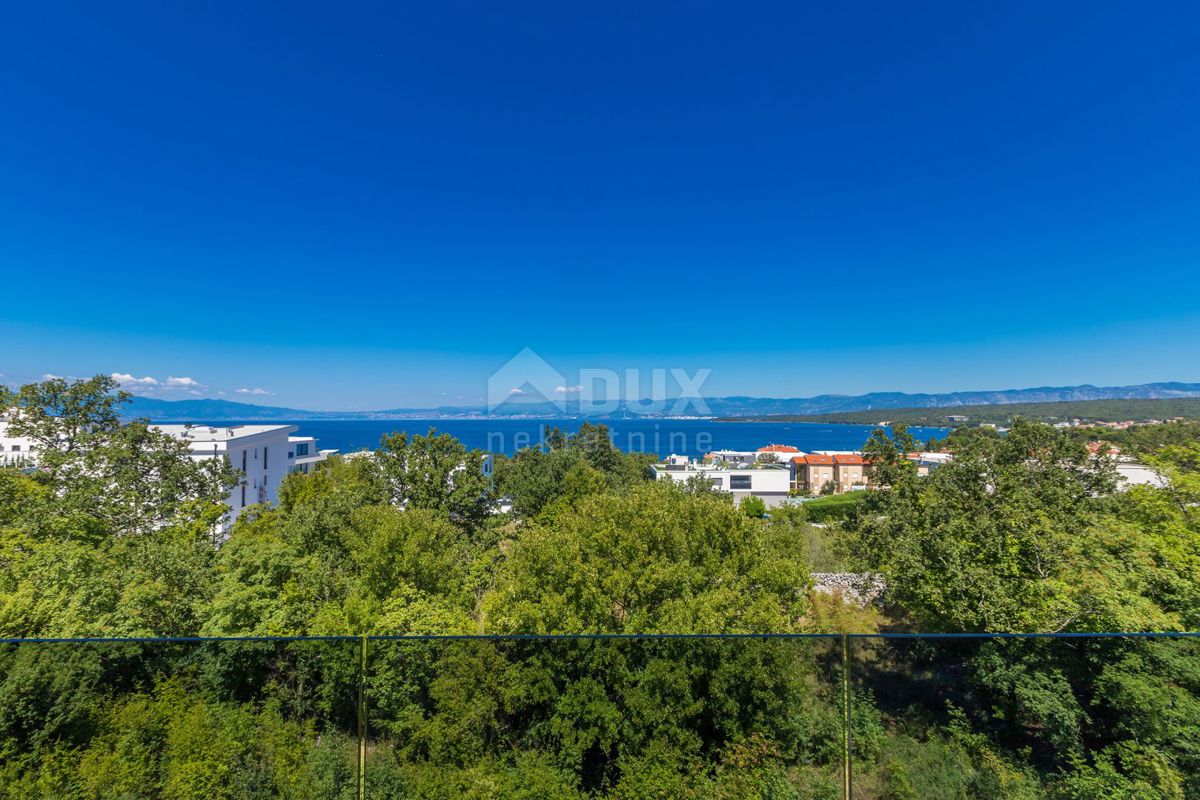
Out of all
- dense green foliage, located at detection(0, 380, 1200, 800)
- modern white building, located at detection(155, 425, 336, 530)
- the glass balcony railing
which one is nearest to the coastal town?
modern white building, located at detection(155, 425, 336, 530)

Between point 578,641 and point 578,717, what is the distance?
0.43 m

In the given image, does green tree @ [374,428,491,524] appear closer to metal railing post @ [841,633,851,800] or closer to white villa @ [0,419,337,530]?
white villa @ [0,419,337,530]

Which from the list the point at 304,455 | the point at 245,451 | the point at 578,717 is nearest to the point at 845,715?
the point at 578,717

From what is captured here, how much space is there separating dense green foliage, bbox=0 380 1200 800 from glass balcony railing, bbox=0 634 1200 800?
16 mm

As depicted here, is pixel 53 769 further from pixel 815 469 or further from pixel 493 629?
pixel 815 469

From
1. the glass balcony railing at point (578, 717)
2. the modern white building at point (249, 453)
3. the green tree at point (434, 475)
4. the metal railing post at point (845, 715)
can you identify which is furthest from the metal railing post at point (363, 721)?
the modern white building at point (249, 453)

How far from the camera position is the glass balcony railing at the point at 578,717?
278cm

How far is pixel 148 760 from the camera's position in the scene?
2752mm

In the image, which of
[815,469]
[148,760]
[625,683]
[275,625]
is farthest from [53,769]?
[815,469]

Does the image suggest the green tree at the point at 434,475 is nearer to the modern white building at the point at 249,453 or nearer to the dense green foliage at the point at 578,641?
the dense green foliage at the point at 578,641

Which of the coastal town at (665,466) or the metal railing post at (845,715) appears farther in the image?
the coastal town at (665,466)

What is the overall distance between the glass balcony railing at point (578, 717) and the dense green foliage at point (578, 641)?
16 millimetres

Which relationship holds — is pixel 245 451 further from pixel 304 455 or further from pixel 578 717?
pixel 578 717

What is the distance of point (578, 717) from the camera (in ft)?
9.52
